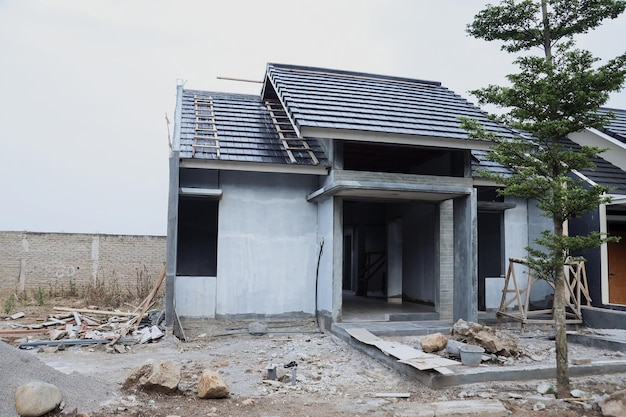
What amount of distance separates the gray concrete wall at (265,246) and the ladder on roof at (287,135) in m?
0.67

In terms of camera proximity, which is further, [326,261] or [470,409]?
[326,261]

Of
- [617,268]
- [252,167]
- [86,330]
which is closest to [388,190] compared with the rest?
[252,167]

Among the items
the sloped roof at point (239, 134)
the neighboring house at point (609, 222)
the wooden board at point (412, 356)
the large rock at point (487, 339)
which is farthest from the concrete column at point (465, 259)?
the neighboring house at point (609, 222)

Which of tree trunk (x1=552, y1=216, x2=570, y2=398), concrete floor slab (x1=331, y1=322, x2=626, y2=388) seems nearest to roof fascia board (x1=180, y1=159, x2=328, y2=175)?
concrete floor slab (x1=331, y1=322, x2=626, y2=388)

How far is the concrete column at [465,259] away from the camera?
1009 centimetres

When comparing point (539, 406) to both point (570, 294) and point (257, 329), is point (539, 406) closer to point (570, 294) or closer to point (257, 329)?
point (257, 329)

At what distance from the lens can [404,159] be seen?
1274cm

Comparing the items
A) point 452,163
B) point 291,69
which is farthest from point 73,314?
point 452,163

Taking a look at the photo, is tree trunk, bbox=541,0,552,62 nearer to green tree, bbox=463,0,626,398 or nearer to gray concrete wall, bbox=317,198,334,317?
green tree, bbox=463,0,626,398

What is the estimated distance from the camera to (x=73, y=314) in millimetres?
11836

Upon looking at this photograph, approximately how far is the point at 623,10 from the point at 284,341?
7557 mm

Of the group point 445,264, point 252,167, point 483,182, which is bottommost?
point 445,264

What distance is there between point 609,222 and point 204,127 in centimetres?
1116

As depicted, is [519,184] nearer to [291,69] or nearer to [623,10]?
[623,10]
